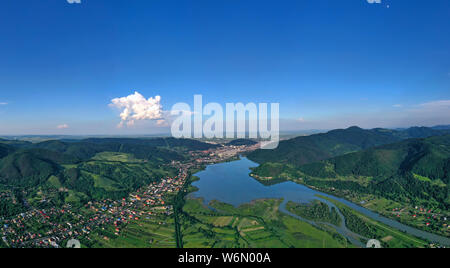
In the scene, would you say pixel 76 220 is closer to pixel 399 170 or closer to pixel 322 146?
pixel 399 170

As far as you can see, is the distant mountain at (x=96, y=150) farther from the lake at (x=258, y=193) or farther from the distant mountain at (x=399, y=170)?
the distant mountain at (x=399, y=170)

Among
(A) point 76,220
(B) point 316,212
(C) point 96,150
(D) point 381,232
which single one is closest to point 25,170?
(A) point 76,220

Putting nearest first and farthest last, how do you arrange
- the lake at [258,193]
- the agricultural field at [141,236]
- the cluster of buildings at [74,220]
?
1. the agricultural field at [141,236]
2. the cluster of buildings at [74,220]
3. the lake at [258,193]

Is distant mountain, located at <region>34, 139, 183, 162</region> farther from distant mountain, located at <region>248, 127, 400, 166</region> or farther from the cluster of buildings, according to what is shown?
the cluster of buildings

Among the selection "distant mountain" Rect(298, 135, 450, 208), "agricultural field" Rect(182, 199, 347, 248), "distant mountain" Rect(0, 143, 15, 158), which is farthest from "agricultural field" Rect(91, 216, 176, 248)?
"distant mountain" Rect(0, 143, 15, 158)

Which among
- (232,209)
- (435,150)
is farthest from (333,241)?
(435,150)

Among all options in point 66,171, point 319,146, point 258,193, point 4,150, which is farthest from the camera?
point 319,146

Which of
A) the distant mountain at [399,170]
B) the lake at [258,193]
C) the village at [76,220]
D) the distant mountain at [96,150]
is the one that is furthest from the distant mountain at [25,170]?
the distant mountain at [399,170]
